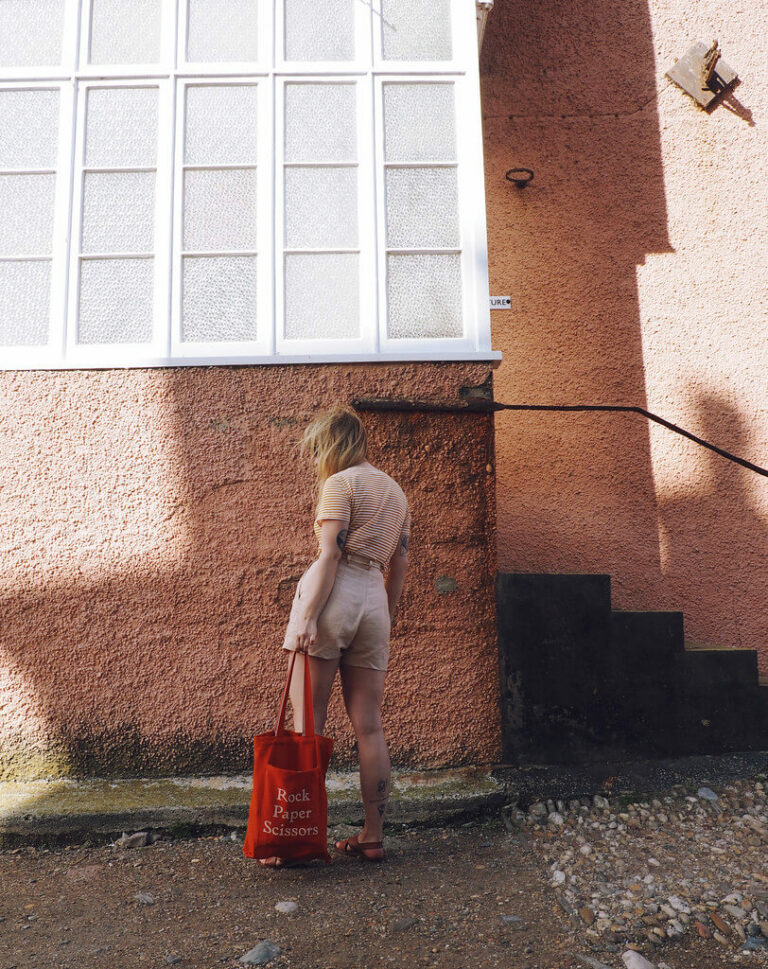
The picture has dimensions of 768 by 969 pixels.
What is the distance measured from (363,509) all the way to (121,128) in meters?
2.39

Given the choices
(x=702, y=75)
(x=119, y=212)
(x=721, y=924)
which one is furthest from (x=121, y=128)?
(x=721, y=924)

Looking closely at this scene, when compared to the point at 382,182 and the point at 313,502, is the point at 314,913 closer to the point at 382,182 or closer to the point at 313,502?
the point at 313,502

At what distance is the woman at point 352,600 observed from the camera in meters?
2.76

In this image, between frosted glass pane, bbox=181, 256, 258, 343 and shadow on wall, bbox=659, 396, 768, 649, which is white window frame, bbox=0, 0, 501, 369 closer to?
frosted glass pane, bbox=181, 256, 258, 343

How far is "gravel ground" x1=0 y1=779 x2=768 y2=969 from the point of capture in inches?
90.6

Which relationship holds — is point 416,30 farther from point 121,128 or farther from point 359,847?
point 359,847

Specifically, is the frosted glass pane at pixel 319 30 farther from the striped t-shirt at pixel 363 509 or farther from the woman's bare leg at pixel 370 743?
the woman's bare leg at pixel 370 743

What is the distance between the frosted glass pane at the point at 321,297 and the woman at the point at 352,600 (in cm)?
85

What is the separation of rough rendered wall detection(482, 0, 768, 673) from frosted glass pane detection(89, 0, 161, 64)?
2.03 m

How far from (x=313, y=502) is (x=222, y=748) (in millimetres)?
1160

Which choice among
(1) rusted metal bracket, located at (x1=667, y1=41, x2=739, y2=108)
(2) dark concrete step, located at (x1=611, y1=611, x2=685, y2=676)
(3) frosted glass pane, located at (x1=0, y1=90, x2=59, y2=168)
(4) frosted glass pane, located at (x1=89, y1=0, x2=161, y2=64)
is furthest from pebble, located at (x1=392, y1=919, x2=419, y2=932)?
(1) rusted metal bracket, located at (x1=667, y1=41, x2=739, y2=108)

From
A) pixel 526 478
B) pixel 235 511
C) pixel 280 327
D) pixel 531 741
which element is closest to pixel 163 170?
pixel 280 327

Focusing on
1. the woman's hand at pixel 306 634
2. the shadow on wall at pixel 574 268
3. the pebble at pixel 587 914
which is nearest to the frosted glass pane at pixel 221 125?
the shadow on wall at pixel 574 268

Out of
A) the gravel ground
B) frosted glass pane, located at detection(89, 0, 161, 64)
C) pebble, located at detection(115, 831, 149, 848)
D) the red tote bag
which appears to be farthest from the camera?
frosted glass pane, located at detection(89, 0, 161, 64)
